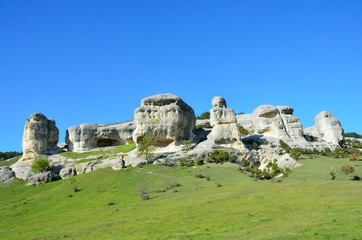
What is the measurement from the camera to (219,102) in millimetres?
71500

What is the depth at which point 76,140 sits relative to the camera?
73.9 m

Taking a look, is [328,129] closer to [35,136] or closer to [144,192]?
[144,192]

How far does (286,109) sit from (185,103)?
24720 mm

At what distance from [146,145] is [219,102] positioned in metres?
19.5

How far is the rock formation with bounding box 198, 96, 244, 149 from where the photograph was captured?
214 feet

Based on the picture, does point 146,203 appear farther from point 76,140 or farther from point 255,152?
point 76,140

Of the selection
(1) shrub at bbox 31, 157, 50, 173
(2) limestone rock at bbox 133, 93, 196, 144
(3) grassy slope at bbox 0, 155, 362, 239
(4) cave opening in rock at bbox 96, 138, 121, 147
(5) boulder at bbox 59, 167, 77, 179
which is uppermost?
(2) limestone rock at bbox 133, 93, 196, 144

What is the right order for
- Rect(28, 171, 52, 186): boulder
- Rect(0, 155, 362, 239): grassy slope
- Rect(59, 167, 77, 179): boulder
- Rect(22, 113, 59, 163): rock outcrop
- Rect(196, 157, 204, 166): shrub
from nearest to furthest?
1. Rect(0, 155, 362, 239): grassy slope
2. Rect(28, 171, 52, 186): boulder
3. Rect(59, 167, 77, 179): boulder
4. Rect(196, 157, 204, 166): shrub
5. Rect(22, 113, 59, 163): rock outcrop

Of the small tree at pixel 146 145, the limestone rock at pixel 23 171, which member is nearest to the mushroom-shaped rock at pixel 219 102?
the small tree at pixel 146 145

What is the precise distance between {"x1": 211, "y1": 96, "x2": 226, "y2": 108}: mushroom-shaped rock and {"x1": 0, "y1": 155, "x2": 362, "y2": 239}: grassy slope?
18.3 m

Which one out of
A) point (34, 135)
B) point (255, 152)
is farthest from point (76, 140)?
point (255, 152)

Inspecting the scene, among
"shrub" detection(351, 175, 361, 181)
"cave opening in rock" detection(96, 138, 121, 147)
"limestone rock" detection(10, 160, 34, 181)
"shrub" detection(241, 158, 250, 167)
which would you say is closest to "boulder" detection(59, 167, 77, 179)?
"limestone rock" detection(10, 160, 34, 181)

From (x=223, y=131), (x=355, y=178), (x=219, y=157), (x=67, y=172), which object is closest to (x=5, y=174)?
(x=67, y=172)

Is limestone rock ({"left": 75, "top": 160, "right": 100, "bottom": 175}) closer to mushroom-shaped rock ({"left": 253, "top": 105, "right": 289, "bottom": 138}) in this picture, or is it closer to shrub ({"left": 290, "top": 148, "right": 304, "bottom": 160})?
shrub ({"left": 290, "top": 148, "right": 304, "bottom": 160})
